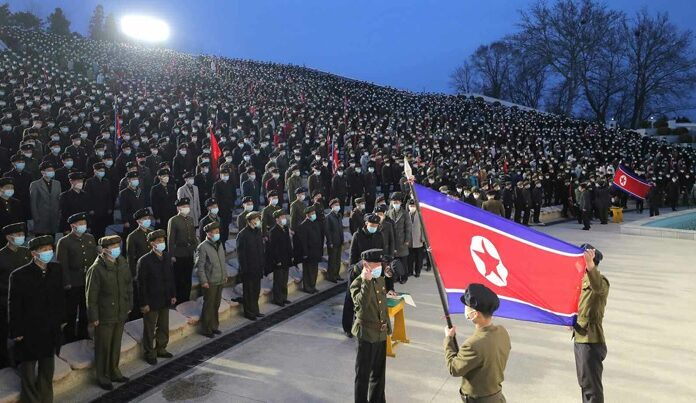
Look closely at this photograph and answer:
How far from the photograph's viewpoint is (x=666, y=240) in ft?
50.7

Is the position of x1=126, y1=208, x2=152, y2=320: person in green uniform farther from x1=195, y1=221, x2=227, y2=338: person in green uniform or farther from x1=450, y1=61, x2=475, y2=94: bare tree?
x1=450, y1=61, x2=475, y2=94: bare tree

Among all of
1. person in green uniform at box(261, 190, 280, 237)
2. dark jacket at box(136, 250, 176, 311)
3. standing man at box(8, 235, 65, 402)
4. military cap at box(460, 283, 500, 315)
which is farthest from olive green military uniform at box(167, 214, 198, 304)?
military cap at box(460, 283, 500, 315)

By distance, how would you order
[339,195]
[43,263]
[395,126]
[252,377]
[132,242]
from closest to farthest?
[43,263] < [252,377] < [132,242] < [339,195] < [395,126]

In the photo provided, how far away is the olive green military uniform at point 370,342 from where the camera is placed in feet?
17.5

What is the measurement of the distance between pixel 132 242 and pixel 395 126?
72.7 ft

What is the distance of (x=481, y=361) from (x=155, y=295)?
4.49 meters

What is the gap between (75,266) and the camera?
6516 mm

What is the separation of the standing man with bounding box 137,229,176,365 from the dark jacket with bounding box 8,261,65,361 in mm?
1199

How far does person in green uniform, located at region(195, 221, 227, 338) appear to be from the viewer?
7504 mm

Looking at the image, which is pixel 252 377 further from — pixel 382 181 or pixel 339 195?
pixel 382 181

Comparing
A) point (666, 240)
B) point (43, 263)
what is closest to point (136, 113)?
point (43, 263)

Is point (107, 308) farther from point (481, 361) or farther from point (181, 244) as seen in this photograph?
point (481, 361)

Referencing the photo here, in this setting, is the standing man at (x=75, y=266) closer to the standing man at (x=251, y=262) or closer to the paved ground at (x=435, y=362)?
the paved ground at (x=435, y=362)

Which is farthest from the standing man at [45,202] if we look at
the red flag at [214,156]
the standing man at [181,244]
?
the red flag at [214,156]
